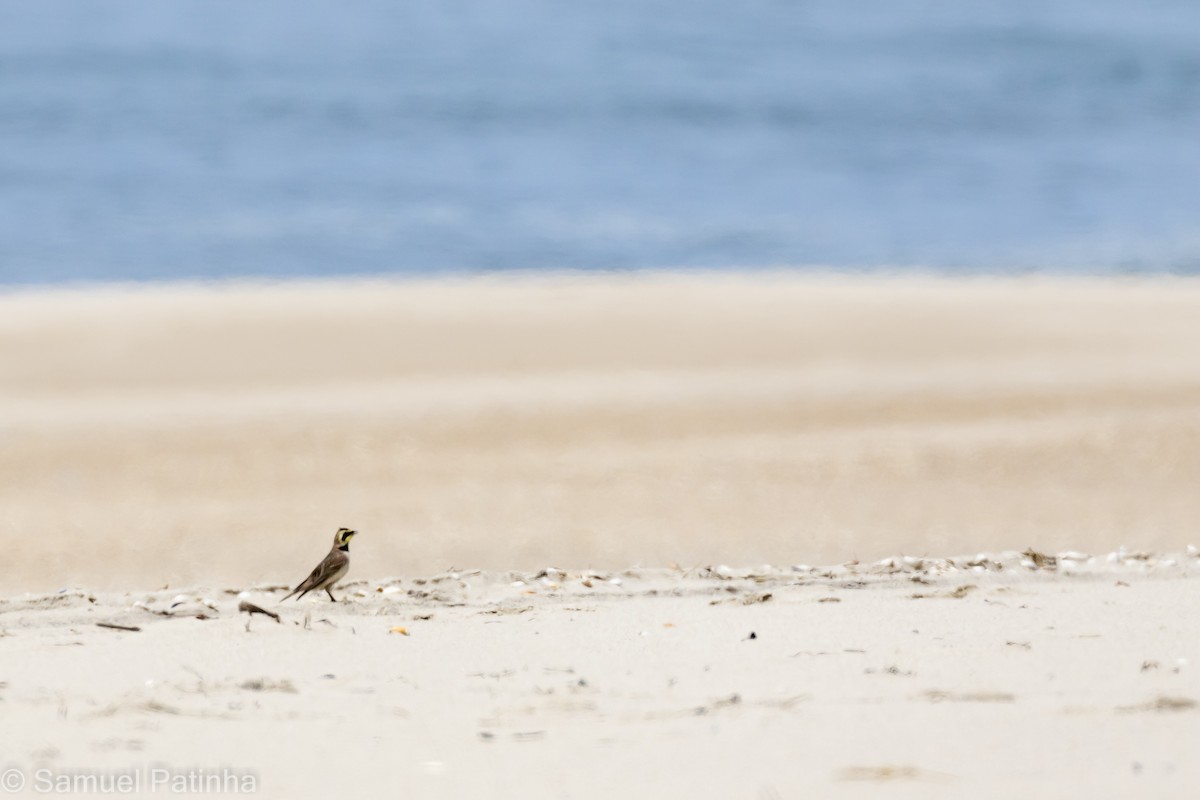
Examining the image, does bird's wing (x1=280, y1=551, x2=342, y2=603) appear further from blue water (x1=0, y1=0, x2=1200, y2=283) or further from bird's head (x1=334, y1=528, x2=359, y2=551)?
blue water (x1=0, y1=0, x2=1200, y2=283)

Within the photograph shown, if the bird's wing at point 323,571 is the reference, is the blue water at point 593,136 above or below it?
above

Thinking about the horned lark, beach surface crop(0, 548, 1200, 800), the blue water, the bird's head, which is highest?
the blue water

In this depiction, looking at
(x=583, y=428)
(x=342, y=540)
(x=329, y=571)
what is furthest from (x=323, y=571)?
(x=583, y=428)

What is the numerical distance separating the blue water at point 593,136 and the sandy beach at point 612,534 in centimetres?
297

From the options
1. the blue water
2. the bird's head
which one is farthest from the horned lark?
the blue water

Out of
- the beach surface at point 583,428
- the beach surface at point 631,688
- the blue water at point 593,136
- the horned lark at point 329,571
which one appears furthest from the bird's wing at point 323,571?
the blue water at point 593,136

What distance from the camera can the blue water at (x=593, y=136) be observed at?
16.3 m

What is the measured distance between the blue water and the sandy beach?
297 centimetres


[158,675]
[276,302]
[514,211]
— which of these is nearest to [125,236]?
[514,211]

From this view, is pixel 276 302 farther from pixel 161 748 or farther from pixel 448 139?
pixel 448 139

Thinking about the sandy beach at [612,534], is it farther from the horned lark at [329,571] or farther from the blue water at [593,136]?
the blue water at [593,136]

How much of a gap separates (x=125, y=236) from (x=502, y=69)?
10.8 metres

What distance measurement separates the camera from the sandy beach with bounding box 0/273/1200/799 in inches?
122

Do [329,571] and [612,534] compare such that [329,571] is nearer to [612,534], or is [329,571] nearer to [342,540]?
[342,540]
